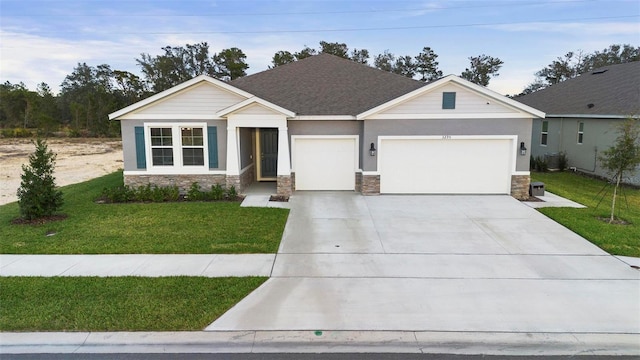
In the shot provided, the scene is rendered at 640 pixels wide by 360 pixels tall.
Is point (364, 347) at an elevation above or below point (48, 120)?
below

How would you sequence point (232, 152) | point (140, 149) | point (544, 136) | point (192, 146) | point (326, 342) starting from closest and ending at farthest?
1. point (326, 342)
2. point (232, 152)
3. point (140, 149)
4. point (192, 146)
5. point (544, 136)

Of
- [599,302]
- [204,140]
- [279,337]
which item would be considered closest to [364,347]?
[279,337]

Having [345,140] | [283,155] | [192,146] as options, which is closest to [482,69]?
[345,140]

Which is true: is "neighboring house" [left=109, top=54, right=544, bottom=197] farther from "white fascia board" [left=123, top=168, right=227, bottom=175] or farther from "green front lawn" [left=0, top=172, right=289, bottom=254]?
"green front lawn" [left=0, top=172, right=289, bottom=254]

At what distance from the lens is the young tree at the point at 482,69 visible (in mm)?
50156

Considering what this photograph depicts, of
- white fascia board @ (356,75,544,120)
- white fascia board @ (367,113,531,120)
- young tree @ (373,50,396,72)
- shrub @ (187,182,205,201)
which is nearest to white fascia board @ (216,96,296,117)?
shrub @ (187,182,205,201)

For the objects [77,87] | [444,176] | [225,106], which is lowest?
[444,176]

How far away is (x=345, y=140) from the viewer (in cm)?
1421

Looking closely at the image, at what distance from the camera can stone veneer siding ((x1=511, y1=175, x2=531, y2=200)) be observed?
1331 centimetres

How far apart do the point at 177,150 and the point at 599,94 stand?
19.5 m

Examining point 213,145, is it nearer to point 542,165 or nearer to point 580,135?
point 542,165

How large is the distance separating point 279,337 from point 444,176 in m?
10.2

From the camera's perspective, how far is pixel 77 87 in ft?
222

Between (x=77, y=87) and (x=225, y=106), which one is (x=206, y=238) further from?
(x=77, y=87)
